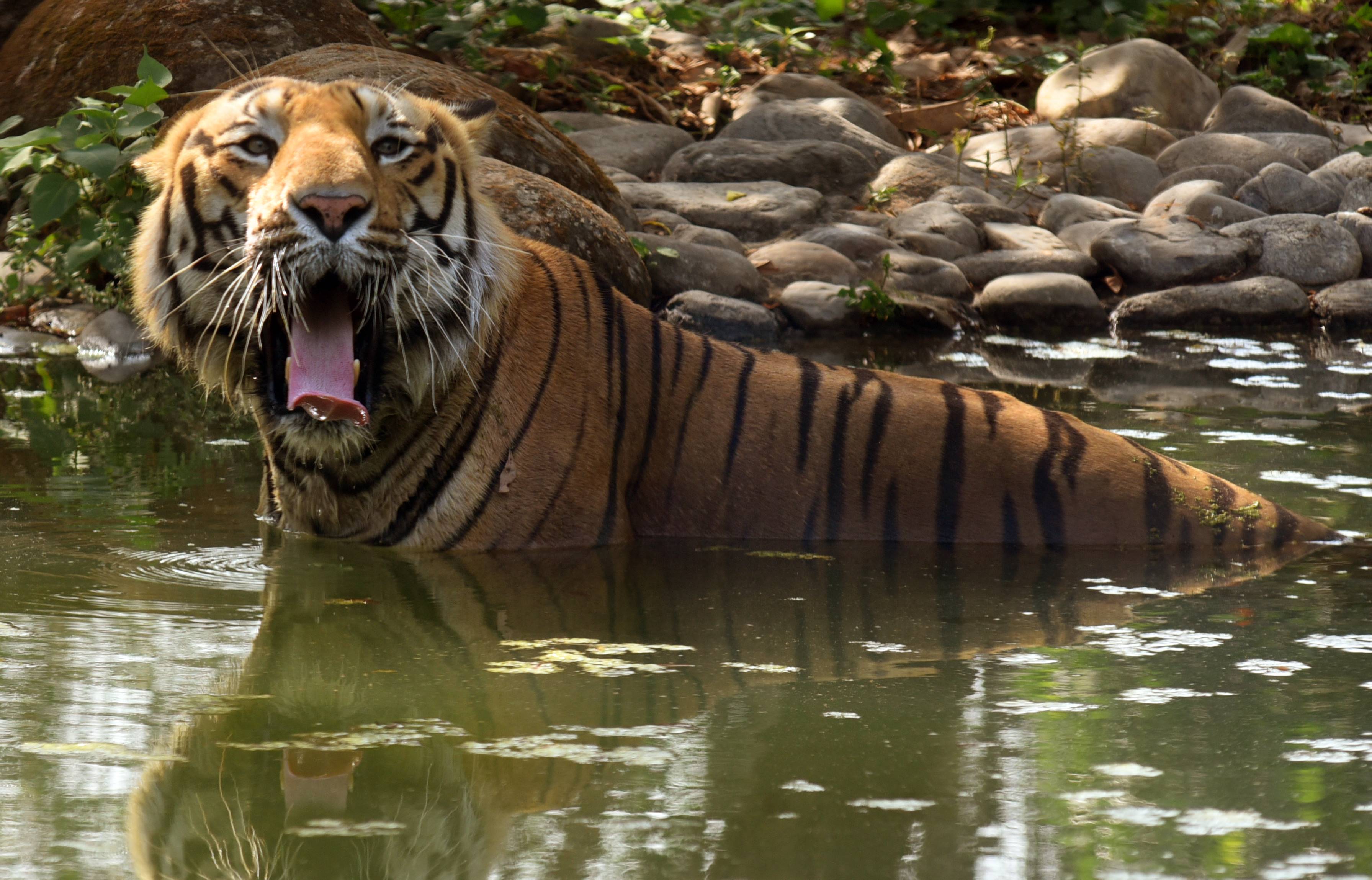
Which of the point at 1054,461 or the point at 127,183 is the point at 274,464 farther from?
the point at 127,183

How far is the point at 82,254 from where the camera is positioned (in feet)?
21.0

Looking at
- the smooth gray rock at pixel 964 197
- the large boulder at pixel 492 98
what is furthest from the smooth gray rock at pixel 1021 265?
the large boulder at pixel 492 98

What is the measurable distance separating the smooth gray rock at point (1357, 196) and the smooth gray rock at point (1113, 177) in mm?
1291

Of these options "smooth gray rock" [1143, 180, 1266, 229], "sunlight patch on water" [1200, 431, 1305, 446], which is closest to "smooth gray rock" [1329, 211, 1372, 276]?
"smooth gray rock" [1143, 180, 1266, 229]

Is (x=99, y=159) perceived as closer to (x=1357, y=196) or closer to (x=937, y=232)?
(x=937, y=232)

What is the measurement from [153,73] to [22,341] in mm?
2394

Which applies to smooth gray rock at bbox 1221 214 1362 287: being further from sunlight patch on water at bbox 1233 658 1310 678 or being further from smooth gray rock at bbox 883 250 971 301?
sunlight patch on water at bbox 1233 658 1310 678

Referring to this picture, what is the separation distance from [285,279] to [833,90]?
9950 millimetres

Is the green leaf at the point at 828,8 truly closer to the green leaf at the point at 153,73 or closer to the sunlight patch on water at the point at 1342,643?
the green leaf at the point at 153,73

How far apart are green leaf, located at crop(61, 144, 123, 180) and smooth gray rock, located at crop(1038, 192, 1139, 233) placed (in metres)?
6.29

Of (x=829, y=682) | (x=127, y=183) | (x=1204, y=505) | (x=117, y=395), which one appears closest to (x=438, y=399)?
(x=829, y=682)

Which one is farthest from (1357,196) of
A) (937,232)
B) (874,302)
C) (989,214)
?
(874,302)

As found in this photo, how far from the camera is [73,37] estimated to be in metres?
8.51

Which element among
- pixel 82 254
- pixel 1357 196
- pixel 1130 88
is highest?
pixel 1130 88
